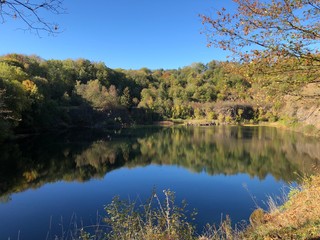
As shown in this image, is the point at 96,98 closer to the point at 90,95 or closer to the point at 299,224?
the point at 90,95

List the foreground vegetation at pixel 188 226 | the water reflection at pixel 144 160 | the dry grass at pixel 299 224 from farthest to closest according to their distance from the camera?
the water reflection at pixel 144 160 < the foreground vegetation at pixel 188 226 < the dry grass at pixel 299 224

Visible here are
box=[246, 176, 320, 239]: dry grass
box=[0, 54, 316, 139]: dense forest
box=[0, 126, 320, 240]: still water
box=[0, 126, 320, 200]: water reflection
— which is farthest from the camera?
box=[0, 54, 316, 139]: dense forest

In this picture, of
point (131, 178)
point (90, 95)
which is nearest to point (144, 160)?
point (131, 178)

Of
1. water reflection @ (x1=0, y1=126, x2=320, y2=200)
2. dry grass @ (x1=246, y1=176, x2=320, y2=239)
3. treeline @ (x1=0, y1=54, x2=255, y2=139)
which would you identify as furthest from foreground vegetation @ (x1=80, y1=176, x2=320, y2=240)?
treeline @ (x1=0, y1=54, x2=255, y2=139)

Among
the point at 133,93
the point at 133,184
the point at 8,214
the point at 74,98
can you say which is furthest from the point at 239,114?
the point at 8,214

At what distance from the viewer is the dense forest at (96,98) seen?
3212 centimetres

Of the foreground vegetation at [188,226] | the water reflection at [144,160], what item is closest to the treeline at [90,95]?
the water reflection at [144,160]

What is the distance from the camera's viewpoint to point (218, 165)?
18.9 meters

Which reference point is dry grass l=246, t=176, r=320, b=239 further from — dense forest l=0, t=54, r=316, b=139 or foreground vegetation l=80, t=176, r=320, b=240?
dense forest l=0, t=54, r=316, b=139

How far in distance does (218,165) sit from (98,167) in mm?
7278

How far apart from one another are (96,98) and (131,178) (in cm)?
4078

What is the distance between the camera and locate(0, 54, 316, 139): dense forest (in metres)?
32.1

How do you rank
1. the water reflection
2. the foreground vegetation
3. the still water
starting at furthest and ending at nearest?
1. the water reflection
2. the still water
3. the foreground vegetation

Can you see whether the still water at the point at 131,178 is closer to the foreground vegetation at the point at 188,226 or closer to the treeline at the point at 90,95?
the foreground vegetation at the point at 188,226
